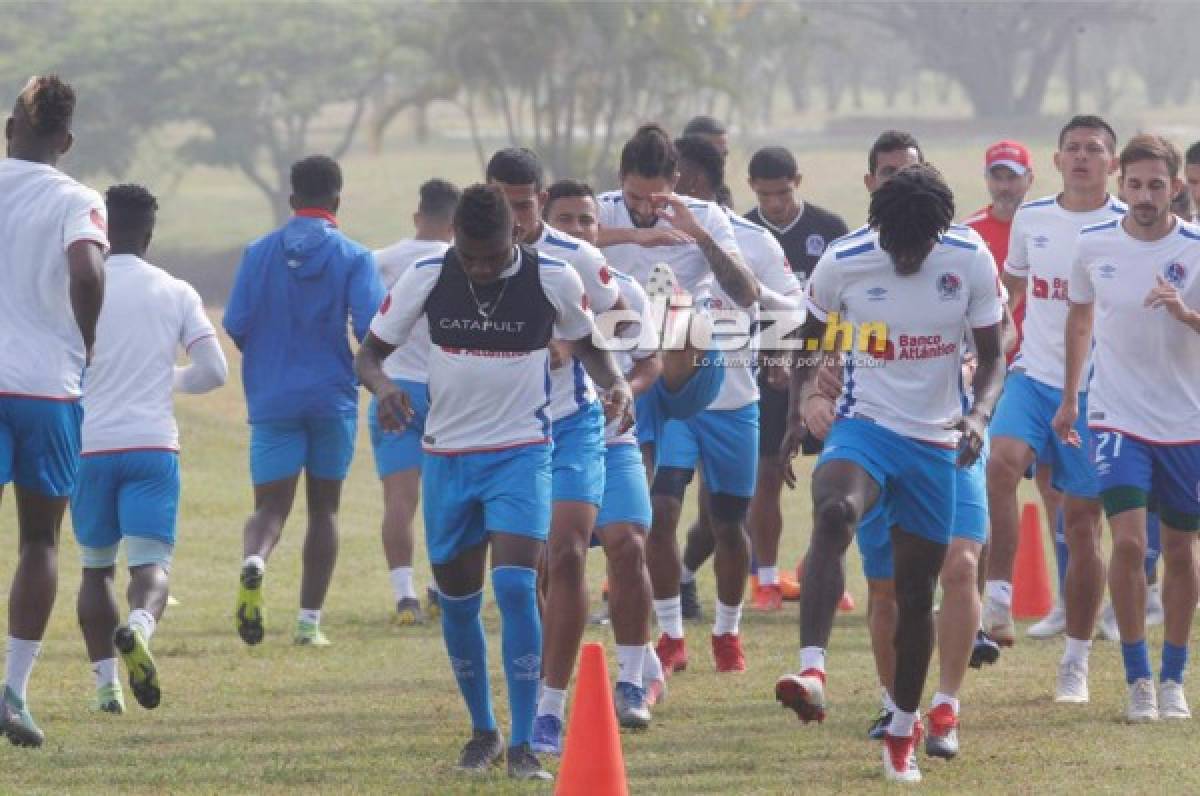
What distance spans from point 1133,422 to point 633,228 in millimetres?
2571

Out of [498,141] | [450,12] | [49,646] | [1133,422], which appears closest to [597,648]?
[1133,422]

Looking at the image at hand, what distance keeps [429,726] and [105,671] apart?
162cm

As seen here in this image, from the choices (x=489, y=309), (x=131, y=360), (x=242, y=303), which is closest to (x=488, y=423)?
(x=489, y=309)

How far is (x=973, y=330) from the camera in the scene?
30.9 ft

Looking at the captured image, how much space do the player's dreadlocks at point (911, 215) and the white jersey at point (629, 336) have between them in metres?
1.41

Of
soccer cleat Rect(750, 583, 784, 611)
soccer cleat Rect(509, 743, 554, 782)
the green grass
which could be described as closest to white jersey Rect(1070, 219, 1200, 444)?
the green grass

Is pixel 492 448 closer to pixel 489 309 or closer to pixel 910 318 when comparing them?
pixel 489 309

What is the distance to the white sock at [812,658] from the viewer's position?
28.1 feet

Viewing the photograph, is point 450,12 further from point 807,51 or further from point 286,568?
point 286,568

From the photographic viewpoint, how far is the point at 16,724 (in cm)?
966

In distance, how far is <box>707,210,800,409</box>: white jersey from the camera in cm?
1234

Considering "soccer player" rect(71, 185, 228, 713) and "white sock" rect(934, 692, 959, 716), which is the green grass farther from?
"soccer player" rect(71, 185, 228, 713)

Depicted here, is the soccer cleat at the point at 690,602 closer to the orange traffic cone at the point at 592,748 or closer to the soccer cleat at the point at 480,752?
the soccer cleat at the point at 480,752

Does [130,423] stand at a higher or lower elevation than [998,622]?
higher
